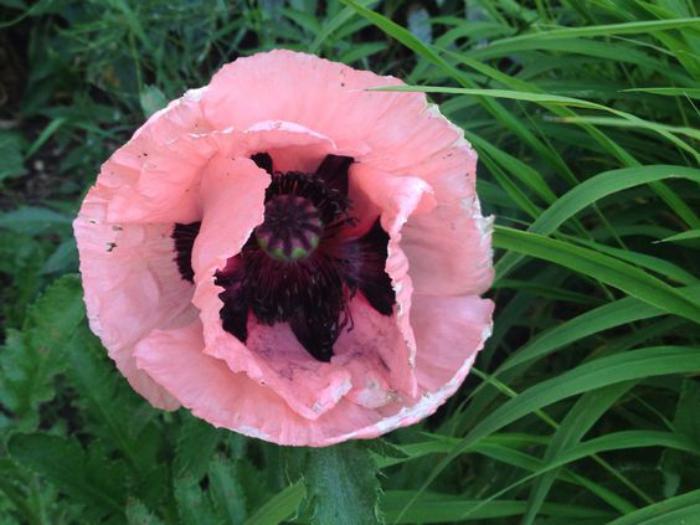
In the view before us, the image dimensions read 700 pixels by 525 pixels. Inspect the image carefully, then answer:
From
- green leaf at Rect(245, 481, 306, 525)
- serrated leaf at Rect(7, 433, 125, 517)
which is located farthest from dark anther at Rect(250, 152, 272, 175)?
serrated leaf at Rect(7, 433, 125, 517)

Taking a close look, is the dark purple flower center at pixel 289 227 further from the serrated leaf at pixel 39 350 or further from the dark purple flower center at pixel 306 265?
the serrated leaf at pixel 39 350

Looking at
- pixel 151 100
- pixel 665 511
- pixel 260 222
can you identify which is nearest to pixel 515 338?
pixel 665 511

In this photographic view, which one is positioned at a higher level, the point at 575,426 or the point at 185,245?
the point at 185,245

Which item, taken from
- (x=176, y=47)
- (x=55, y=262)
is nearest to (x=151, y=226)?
(x=55, y=262)

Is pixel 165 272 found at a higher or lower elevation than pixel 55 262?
higher

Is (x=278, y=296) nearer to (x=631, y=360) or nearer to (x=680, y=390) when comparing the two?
(x=631, y=360)

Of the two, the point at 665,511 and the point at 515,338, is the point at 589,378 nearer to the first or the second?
the point at 665,511

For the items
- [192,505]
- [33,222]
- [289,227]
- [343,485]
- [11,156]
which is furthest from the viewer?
[11,156]

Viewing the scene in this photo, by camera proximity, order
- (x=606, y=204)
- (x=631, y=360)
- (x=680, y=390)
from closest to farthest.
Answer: (x=631, y=360) < (x=680, y=390) < (x=606, y=204)
